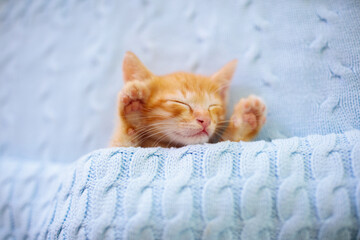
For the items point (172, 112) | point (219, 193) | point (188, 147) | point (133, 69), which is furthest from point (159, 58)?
point (219, 193)

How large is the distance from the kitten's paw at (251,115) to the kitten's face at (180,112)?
76 mm

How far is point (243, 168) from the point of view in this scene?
2.05ft

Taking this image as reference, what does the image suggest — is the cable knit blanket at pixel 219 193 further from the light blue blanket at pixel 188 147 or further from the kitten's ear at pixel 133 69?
the kitten's ear at pixel 133 69

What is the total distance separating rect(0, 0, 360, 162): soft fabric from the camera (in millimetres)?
792

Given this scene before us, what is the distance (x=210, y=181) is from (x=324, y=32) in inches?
24.3

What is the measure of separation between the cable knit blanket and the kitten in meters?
0.09

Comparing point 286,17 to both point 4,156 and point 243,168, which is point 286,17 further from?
point 4,156

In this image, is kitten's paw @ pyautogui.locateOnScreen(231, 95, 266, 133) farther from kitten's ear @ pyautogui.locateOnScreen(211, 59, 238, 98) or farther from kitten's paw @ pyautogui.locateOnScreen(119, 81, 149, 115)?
kitten's paw @ pyautogui.locateOnScreen(119, 81, 149, 115)

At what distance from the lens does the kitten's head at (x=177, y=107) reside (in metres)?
0.75

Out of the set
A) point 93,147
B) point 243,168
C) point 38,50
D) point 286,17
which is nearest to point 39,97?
point 38,50

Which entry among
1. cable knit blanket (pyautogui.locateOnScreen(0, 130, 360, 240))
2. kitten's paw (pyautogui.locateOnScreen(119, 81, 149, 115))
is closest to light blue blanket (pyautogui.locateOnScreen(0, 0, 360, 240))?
cable knit blanket (pyautogui.locateOnScreen(0, 130, 360, 240))

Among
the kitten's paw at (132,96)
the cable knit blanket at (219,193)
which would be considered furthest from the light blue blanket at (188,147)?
the kitten's paw at (132,96)

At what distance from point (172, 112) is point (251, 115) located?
250mm

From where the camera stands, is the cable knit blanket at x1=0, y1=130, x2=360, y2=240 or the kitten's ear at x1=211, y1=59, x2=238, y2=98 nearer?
the cable knit blanket at x1=0, y1=130, x2=360, y2=240
